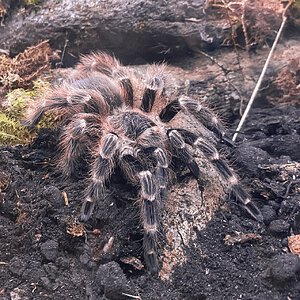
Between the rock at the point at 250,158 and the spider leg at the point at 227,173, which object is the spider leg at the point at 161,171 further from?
the rock at the point at 250,158

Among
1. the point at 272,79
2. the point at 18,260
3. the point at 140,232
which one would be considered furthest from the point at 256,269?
the point at 272,79

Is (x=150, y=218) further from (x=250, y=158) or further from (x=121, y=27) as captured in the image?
(x=121, y=27)

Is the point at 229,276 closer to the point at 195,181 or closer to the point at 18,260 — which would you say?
the point at 195,181

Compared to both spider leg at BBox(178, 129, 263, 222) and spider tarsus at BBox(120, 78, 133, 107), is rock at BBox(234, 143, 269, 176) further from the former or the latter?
spider tarsus at BBox(120, 78, 133, 107)

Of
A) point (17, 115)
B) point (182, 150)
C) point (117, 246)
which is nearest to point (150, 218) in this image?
point (117, 246)

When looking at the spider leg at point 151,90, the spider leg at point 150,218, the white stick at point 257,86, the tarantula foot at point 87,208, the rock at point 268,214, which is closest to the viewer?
the spider leg at point 150,218

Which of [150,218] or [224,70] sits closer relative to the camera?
[150,218]

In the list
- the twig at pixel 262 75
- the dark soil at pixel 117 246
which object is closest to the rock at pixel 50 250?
the dark soil at pixel 117 246
